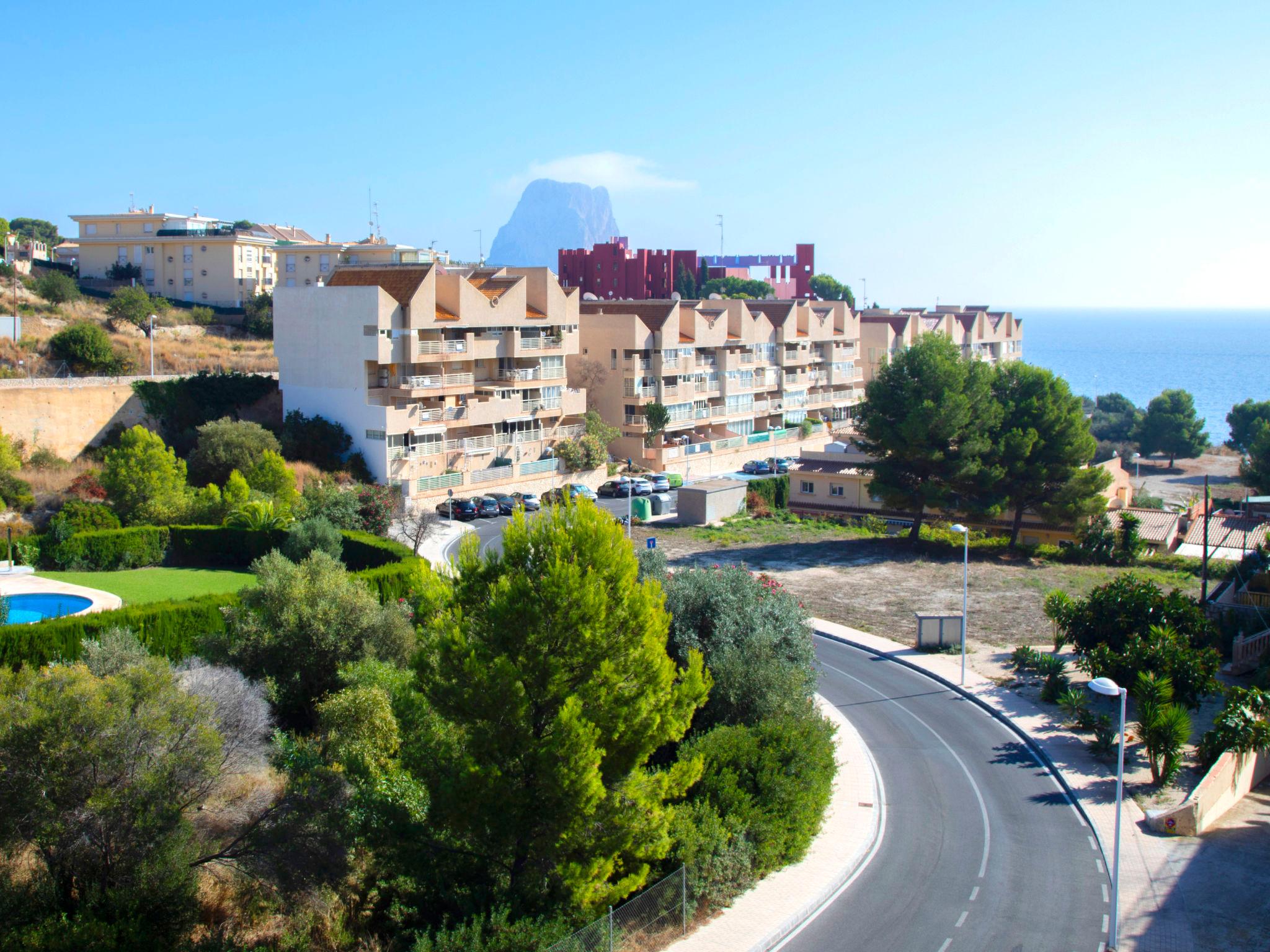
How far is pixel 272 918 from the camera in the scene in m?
18.0

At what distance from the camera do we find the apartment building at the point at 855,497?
178 ft

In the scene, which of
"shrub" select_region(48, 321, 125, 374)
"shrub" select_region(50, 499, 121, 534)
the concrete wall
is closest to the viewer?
the concrete wall

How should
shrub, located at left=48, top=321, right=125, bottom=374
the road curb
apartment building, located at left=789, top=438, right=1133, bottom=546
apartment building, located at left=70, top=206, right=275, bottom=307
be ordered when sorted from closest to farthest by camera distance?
the road curb, apartment building, located at left=789, top=438, right=1133, bottom=546, shrub, located at left=48, top=321, right=125, bottom=374, apartment building, located at left=70, top=206, right=275, bottom=307

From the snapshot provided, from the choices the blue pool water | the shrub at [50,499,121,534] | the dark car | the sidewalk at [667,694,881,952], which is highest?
the shrub at [50,499,121,534]

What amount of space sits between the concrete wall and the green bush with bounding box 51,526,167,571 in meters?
33.6

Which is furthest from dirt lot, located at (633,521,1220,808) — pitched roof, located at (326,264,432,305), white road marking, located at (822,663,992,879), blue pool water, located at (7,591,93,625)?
blue pool water, located at (7,591,93,625)

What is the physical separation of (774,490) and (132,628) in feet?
131

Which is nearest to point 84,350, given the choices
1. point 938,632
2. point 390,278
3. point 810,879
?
point 390,278

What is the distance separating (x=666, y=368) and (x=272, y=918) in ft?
178

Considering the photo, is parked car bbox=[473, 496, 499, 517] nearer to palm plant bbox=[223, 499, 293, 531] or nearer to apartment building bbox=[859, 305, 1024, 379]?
palm plant bbox=[223, 499, 293, 531]

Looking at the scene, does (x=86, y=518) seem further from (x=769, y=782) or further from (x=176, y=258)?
(x=176, y=258)

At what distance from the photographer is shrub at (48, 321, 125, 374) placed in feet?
185

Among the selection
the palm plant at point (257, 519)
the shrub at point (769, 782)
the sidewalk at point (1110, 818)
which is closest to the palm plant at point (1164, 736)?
the sidewalk at point (1110, 818)

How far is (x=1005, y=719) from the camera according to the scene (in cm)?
2827
